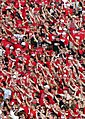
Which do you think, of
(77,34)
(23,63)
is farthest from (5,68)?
(77,34)

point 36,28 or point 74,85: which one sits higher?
point 36,28

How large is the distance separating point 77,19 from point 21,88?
302cm

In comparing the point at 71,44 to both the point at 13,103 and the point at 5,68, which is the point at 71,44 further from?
the point at 13,103

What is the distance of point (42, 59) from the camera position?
10977 mm

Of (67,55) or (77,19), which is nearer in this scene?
(67,55)

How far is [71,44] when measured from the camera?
11.4 meters

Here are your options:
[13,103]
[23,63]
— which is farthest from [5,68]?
[13,103]

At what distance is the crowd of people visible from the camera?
9.72 meters

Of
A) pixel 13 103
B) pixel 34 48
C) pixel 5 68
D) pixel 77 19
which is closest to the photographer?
pixel 13 103

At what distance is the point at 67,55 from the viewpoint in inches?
438

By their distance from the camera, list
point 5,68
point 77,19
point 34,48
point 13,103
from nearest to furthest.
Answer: point 13,103 → point 5,68 → point 34,48 → point 77,19

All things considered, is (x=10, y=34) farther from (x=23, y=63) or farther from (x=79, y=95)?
(x=79, y=95)

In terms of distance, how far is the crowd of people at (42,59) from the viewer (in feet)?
31.9

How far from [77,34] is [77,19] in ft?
2.43
